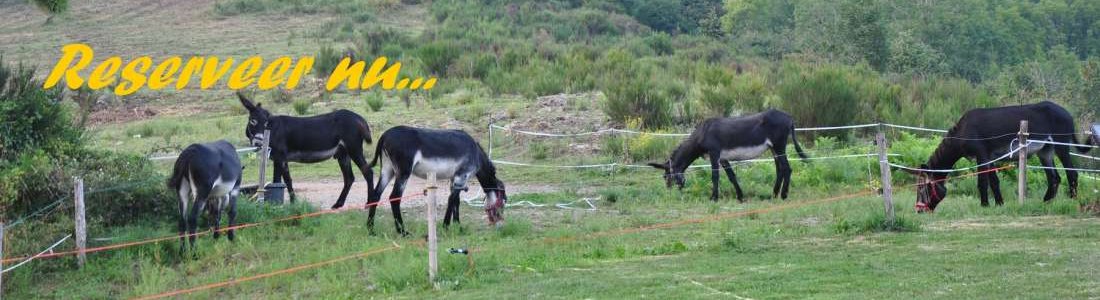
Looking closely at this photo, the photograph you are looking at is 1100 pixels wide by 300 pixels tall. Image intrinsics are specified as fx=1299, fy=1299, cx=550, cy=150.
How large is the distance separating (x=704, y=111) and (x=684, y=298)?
1673cm

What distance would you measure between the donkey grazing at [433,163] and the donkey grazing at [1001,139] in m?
5.23

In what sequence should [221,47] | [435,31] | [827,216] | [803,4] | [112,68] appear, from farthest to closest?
[803,4] < [435,31] < [221,47] < [112,68] < [827,216]

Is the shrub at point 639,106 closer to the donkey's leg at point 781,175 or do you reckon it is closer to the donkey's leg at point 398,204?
the donkey's leg at point 781,175

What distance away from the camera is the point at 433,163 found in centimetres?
1493

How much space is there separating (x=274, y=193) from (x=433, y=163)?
2700 mm

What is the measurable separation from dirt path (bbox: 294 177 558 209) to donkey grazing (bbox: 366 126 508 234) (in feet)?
7.33

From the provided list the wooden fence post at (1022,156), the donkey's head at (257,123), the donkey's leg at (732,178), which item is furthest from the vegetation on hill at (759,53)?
the donkey's head at (257,123)

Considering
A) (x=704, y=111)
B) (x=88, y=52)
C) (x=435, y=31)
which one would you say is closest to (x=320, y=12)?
(x=435, y=31)

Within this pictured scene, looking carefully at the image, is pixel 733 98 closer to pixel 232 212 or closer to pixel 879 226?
pixel 879 226

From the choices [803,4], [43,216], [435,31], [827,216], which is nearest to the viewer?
[43,216]

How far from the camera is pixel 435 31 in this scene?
155 feet

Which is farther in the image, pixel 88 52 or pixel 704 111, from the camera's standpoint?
pixel 88 52

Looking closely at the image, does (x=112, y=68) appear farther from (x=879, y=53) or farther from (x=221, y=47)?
(x=879, y=53)

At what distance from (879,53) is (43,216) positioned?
36.3 metres
